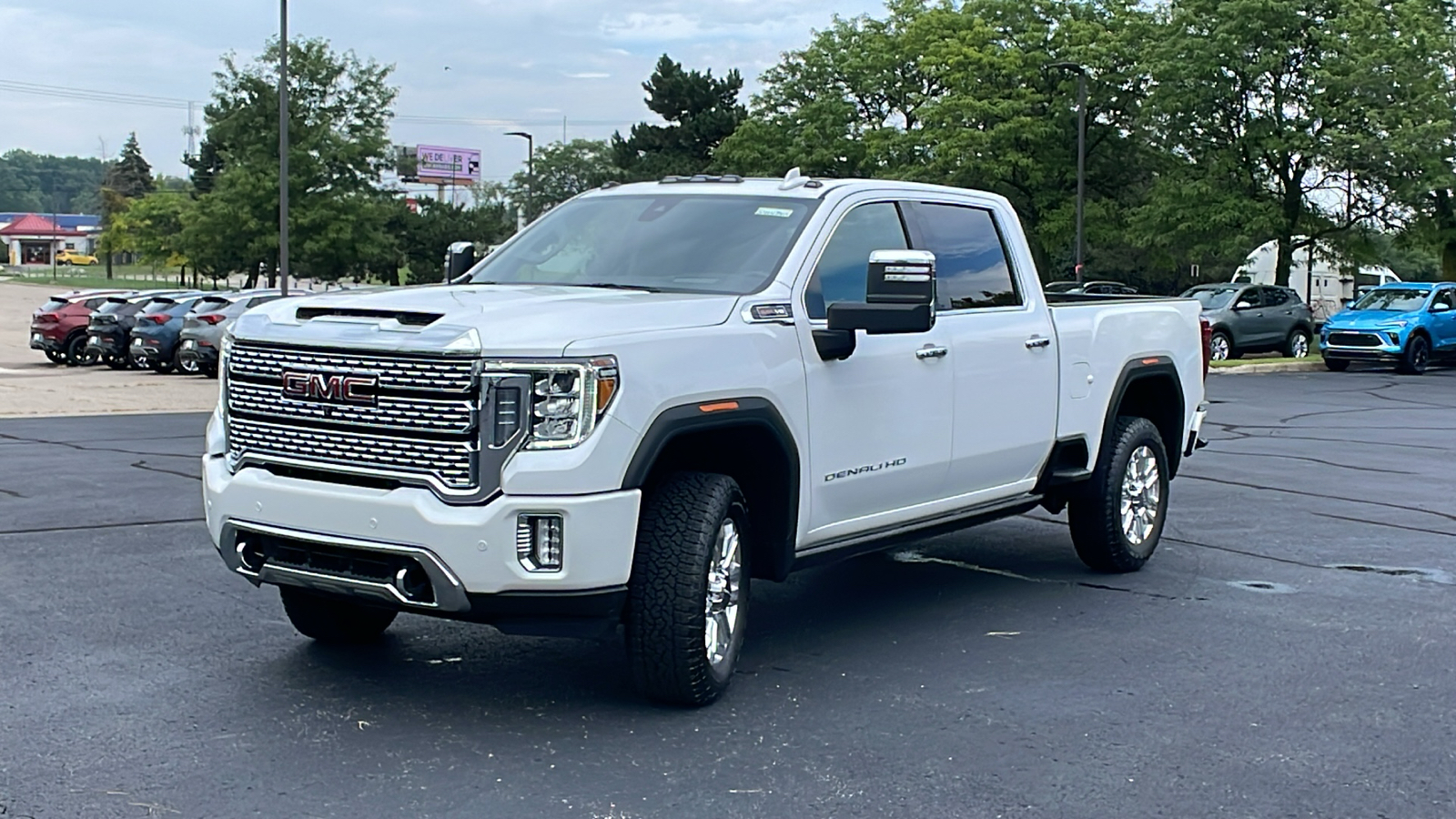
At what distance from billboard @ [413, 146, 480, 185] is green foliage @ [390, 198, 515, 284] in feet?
227

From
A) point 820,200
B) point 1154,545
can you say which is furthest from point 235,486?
point 1154,545

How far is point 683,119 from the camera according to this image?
251 feet

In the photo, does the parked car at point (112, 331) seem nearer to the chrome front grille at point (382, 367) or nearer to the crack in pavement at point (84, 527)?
the crack in pavement at point (84, 527)

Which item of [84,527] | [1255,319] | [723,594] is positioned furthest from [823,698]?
[1255,319]

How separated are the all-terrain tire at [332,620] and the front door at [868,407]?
6.14 ft

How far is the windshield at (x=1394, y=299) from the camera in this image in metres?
30.6

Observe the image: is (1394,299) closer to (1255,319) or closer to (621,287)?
(1255,319)

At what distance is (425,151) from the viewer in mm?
164750

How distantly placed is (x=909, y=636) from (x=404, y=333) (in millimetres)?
2828

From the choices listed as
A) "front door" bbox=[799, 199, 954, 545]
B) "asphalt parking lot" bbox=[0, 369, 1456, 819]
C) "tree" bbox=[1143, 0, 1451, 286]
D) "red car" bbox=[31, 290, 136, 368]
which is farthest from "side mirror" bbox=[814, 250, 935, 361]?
"tree" bbox=[1143, 0, 1451, 286]

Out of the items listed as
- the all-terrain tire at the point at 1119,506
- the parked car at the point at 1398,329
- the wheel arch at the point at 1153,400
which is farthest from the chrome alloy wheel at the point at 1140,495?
the parked car at the point at 1398,329

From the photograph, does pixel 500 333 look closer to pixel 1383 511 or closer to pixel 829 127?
pixel 1383 511

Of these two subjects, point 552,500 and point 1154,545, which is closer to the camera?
point 552,500

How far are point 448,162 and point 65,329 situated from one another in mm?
136934
